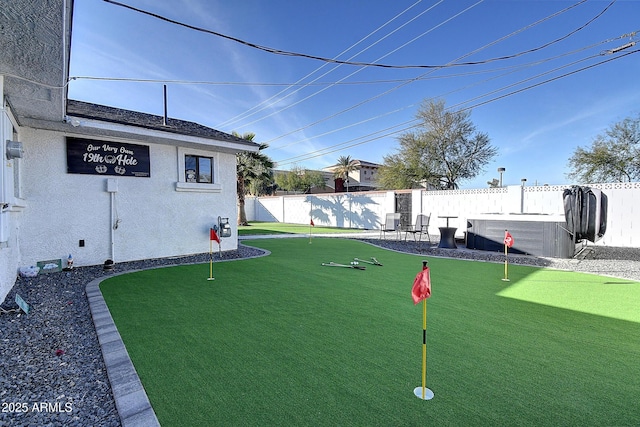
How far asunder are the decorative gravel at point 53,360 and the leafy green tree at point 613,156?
14.5 m

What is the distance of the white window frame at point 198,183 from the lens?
27.3 ft

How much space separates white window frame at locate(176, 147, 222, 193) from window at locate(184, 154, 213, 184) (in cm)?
9

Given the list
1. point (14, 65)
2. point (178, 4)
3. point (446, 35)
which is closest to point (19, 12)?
point (14, 65)

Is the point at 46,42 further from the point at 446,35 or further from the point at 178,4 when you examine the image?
the point at 446,35

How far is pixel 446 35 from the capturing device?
38.0 feet

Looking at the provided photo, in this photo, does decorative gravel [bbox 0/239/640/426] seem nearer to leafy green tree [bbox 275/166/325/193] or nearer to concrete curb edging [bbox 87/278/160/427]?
concrete curb edging [bbox 87/278/160/427]

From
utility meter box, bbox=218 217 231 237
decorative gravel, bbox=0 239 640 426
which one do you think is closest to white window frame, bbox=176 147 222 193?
utility meter box, bbox=218 217 231 237

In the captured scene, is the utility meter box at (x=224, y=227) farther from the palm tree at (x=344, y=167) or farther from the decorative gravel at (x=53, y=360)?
the palm tree at (x=344, y=167)

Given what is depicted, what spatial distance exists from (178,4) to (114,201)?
188 inches

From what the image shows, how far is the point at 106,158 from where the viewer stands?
719 cm

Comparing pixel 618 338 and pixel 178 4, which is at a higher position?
pixel 178 4

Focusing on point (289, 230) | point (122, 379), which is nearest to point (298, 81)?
point (289, 230)

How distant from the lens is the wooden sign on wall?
22.2ft

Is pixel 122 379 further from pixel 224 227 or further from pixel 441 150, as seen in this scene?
pixel 441 150
